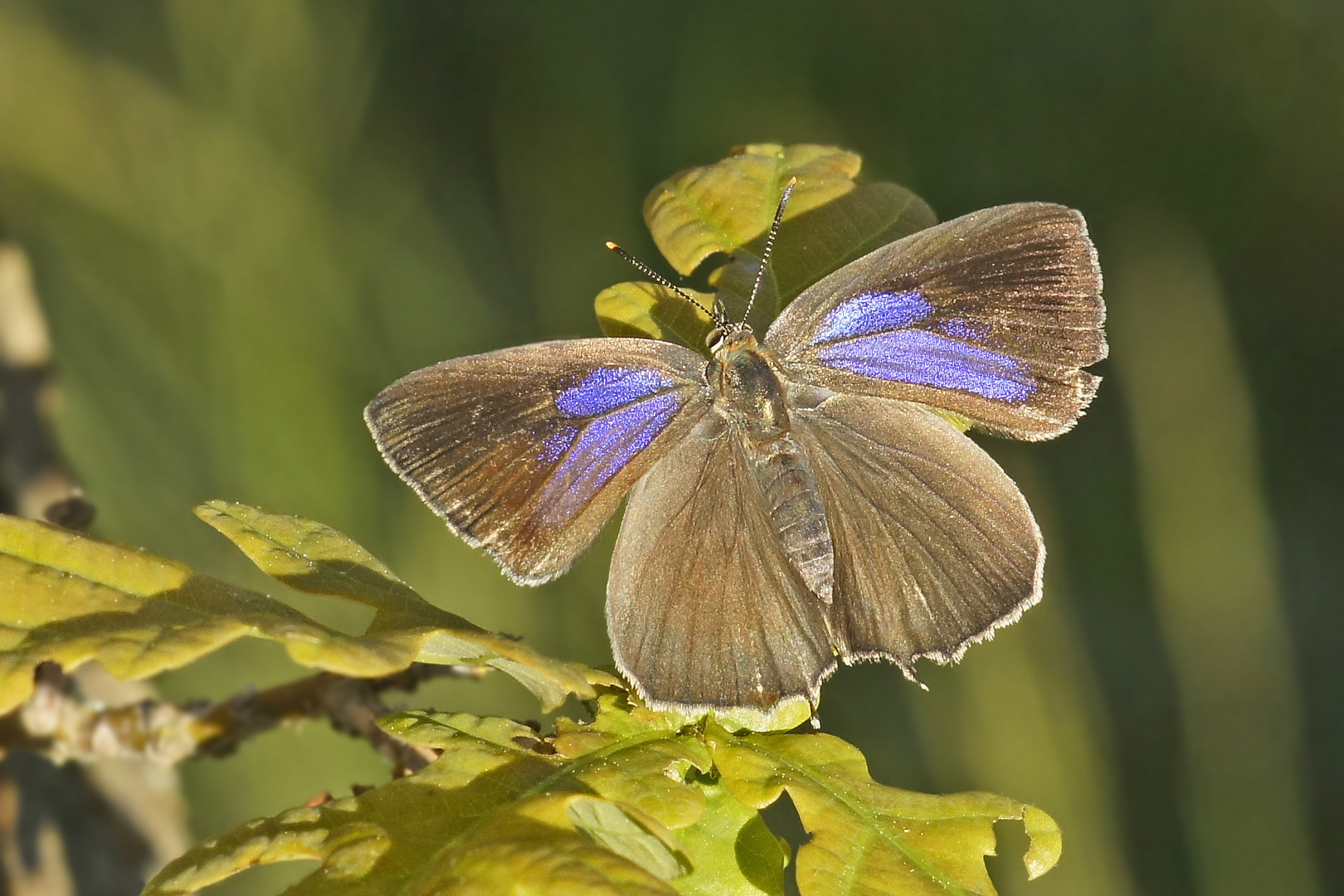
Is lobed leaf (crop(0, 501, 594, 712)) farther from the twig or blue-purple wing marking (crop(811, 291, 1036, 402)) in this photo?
blue-purple wing marking (crop(811, 291, 1036, 402))

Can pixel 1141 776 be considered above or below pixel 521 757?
below

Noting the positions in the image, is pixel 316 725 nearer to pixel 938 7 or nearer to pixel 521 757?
pixel 521 757

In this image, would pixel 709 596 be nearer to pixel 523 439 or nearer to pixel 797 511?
pixel 797 511

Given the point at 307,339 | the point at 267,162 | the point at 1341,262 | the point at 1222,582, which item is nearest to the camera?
the point at 307,339

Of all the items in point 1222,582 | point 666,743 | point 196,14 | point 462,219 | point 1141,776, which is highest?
point 196,14

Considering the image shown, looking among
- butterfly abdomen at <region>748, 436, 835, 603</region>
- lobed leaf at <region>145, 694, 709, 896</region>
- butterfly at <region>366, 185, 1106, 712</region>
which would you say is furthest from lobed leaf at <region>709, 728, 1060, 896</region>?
butterfly abdomen at <region>748, 436, 835, 603</region>

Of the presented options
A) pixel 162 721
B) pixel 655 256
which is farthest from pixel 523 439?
pixel 655 256

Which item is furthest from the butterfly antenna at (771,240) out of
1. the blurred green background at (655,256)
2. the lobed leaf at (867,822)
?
the blurred green background at (655,256)

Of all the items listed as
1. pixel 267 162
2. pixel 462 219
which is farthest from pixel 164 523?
pixel 462 219
